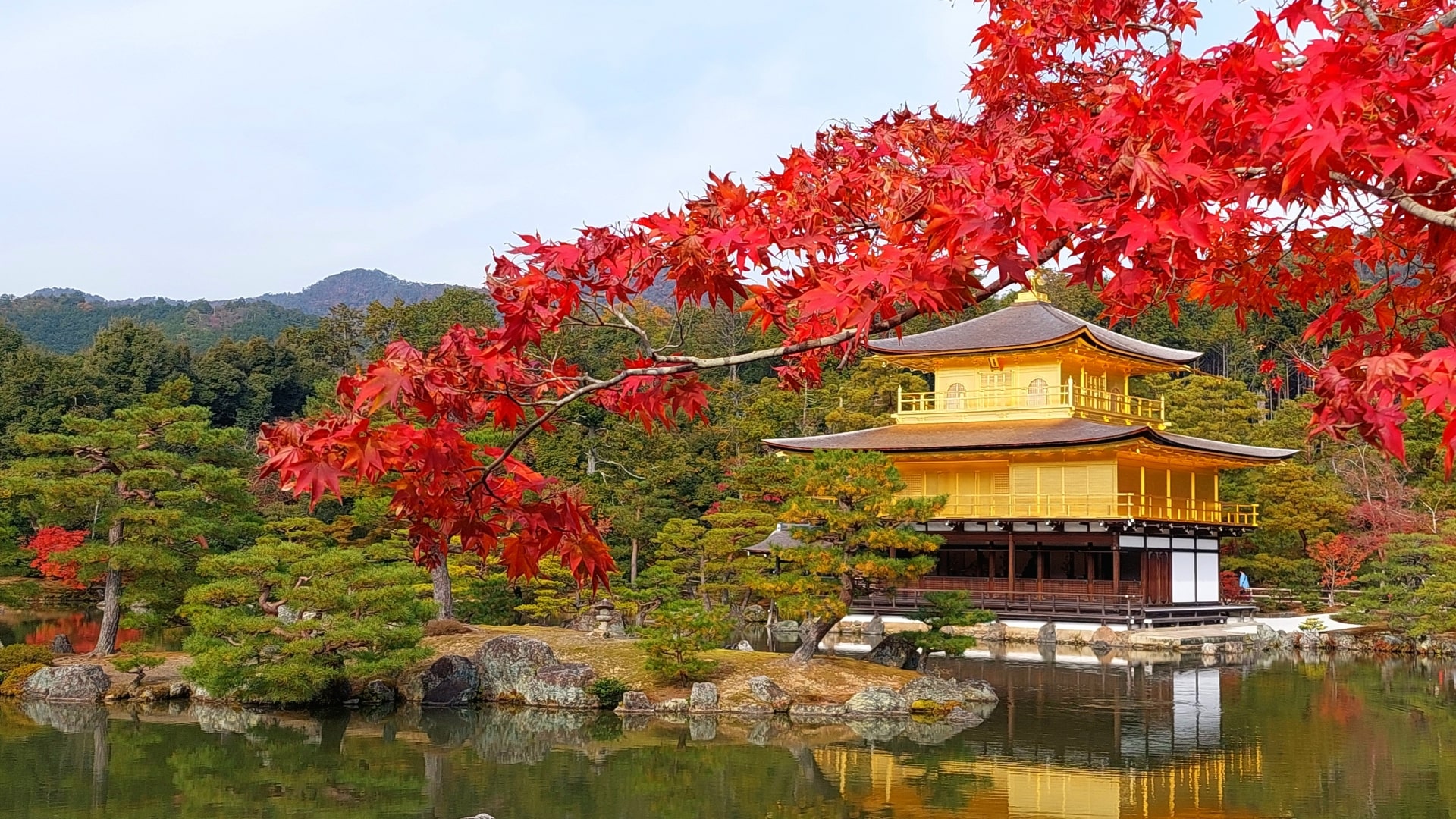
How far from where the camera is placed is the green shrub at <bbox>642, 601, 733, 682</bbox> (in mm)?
12742

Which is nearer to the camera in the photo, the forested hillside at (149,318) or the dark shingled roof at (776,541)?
the dark shingled roof at (776,541)

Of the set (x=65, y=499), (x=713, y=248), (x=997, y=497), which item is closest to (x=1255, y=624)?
(x=997, y=497)

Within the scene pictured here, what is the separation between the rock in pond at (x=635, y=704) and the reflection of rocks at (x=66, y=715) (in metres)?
4.76

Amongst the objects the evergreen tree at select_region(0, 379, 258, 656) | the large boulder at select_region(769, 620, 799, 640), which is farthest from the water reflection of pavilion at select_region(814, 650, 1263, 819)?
the evergreen tree at select_region(0, 379, 258, 656)

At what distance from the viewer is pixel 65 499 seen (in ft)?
45.7

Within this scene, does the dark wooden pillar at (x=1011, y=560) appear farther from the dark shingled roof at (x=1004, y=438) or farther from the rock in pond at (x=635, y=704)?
the rock in pond at (x=635, y=704)

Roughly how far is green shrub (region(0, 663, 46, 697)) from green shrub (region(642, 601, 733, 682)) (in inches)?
252

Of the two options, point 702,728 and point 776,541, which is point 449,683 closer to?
point 702,728

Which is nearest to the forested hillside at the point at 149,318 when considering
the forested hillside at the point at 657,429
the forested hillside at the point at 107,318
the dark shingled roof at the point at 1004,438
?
the forested hillside at the point at 107,318

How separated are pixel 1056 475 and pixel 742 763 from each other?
15.0 m

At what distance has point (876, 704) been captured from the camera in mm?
12586

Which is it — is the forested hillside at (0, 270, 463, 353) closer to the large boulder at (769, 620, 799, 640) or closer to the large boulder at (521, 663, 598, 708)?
the large boulder at (769, 620, 799, 640)

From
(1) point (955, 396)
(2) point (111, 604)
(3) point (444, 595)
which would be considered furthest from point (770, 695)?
(1) point (955, 396)

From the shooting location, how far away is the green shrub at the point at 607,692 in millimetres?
12992
